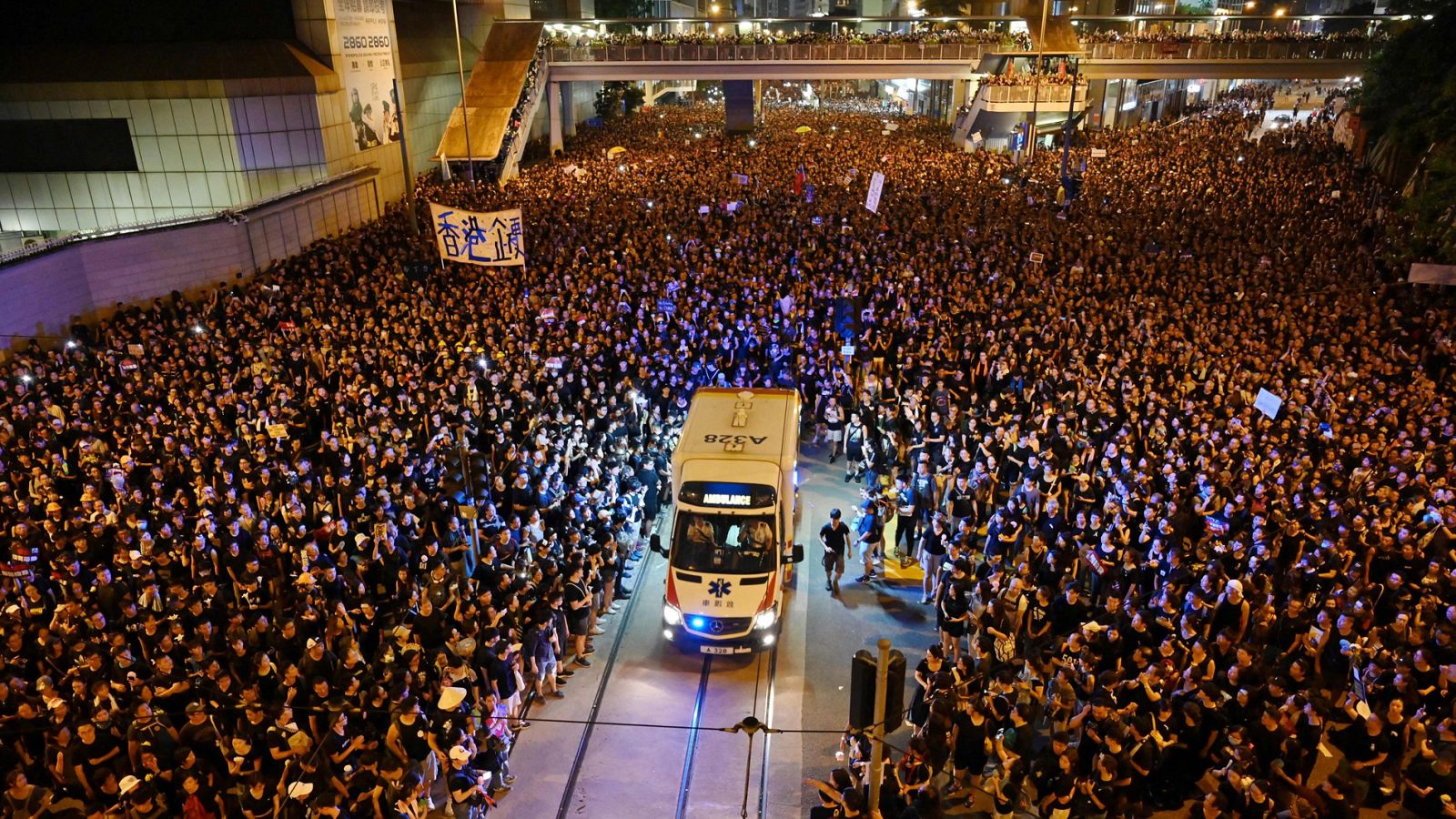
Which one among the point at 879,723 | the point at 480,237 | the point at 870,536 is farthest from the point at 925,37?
the point at 879,723

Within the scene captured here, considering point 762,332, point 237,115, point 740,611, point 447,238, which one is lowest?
point 740,611

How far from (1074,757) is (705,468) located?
5083mm

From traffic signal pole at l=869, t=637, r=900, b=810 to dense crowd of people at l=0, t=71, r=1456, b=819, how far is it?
316 millimetres

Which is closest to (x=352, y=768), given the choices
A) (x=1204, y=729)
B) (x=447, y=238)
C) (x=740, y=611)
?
(x=740, y=611)

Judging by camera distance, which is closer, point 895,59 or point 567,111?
point 895,59

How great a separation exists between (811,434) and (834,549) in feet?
17.7

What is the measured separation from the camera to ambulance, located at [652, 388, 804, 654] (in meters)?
10.7

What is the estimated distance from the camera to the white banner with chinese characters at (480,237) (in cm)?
1803

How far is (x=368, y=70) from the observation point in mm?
31438

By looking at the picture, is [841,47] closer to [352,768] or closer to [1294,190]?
[1294,190]

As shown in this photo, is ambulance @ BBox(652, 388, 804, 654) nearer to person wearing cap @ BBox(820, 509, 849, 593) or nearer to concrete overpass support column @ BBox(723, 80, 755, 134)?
person wearing cap @ BBox(820, 509, 849, 593)

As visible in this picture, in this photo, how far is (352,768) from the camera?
8.08 m

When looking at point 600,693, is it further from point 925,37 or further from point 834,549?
point 925,37

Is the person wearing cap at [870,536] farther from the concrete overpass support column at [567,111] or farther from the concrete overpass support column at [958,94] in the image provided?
the concrete overpass support column at [958,94]
